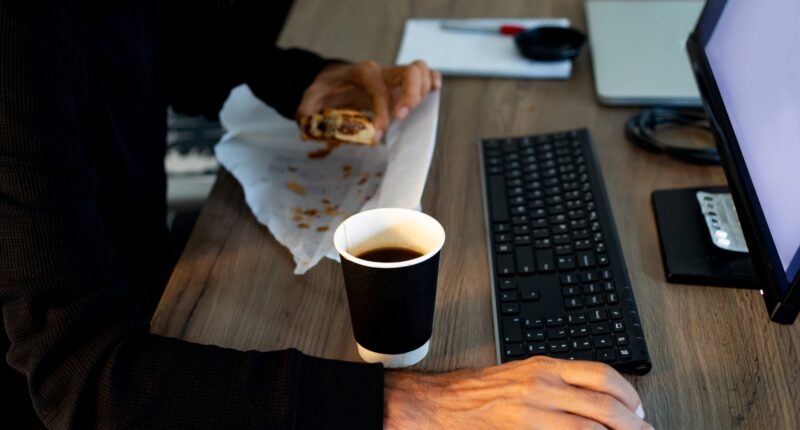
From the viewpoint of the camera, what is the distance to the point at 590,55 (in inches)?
51.0

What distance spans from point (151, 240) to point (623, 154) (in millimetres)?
678

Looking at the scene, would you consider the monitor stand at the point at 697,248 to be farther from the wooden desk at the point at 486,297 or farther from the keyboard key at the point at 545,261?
the keyboard key at the point at 545,261

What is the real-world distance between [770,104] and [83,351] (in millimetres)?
673

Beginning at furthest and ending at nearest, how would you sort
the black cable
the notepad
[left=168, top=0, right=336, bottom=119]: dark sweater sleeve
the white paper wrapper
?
the notepad → [left=168, top=0, right=336, bottom=119]: dark sweater sleeve → the black cable → the white paper wrapper

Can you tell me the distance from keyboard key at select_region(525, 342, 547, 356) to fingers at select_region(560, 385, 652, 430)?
0.27 ft

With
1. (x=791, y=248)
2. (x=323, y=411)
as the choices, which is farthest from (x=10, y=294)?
(x=791, y=248)

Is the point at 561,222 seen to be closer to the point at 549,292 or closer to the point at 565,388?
the point at 549,292

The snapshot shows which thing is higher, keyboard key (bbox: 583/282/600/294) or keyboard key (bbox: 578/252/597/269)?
keyboard key (bbox: 583/282/600/294)

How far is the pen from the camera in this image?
1354 mm

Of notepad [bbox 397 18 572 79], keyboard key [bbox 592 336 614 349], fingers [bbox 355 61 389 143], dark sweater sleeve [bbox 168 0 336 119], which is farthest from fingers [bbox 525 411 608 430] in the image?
notepad [bbox 397 18 572 79]

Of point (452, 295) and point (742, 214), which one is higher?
point (742, 214)

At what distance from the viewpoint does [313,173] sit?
1044 millimetres

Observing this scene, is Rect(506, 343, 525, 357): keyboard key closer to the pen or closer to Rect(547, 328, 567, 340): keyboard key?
Rect(547, 328, 567, 340): keyboard key

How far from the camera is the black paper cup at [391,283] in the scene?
638mm
